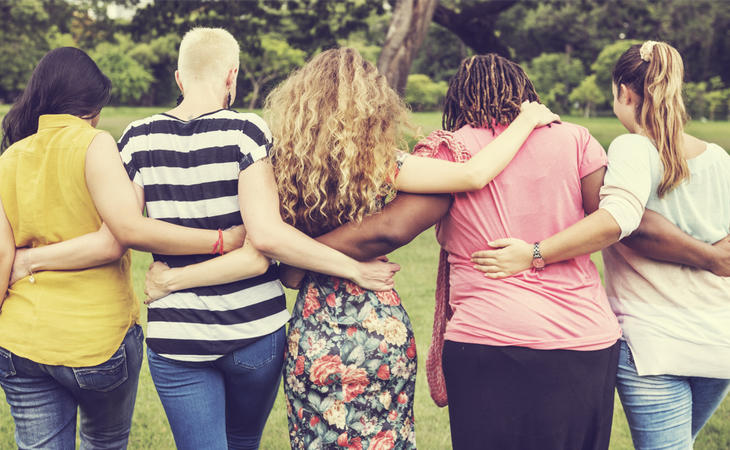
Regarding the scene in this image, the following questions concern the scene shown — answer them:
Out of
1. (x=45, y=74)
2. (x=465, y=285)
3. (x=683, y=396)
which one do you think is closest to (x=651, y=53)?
(x=465, y=285)

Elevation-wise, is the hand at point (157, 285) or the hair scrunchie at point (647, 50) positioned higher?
the hair scrunchie at point (647, 50)

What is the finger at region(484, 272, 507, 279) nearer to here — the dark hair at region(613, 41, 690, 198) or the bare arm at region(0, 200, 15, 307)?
the dark hair at region(613, 41, 690, 198)

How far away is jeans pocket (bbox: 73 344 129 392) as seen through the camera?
2.30 meters

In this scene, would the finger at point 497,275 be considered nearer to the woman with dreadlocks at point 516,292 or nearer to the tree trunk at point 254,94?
the woman with dreadlocks at point 516,292

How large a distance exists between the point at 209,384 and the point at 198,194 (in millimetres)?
642

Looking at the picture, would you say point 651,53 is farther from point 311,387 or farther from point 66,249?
point 66,249

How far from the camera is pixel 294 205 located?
2.28m

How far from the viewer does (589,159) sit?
221cm

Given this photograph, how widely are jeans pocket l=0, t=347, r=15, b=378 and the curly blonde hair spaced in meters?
1.04

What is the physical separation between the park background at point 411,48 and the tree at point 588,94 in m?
0.10

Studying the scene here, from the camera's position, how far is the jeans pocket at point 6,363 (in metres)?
2.29

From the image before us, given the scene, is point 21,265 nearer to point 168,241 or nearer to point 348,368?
point 168,241

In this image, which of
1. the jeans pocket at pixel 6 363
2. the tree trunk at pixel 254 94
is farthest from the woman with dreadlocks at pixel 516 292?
the tree trunk at pixel 254 94

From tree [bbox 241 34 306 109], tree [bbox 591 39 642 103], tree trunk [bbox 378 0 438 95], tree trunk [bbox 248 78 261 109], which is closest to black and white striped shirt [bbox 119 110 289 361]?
tree trunk [bbox 378 0 438 95]
